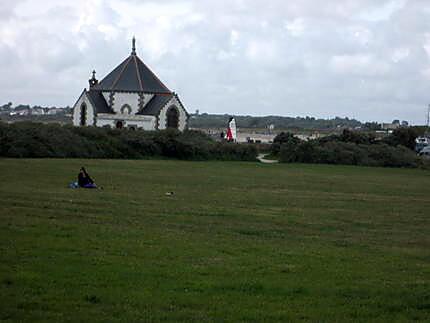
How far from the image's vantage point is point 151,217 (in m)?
19.7

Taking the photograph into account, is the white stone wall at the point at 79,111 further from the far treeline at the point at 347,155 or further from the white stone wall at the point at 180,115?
the far treeline at the point at 347,155

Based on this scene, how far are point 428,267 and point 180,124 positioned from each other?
67863mm

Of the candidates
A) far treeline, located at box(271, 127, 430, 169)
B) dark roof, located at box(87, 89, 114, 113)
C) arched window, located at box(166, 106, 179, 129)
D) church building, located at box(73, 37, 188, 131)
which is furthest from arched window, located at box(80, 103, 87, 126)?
far treeline, located at box(271, 127, 430, 169)

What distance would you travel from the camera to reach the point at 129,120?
258 ft

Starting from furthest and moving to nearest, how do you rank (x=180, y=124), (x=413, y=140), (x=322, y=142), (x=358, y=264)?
(x=413, y=140)
(x=180, y=124)
(x=322, y=142)
(x=358, y=264)

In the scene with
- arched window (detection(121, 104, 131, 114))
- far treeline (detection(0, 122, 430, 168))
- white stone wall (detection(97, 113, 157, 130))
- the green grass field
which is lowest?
the green grass field

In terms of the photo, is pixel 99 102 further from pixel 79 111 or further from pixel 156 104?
pixel 156 104

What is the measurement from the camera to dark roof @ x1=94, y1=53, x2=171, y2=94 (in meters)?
80.1

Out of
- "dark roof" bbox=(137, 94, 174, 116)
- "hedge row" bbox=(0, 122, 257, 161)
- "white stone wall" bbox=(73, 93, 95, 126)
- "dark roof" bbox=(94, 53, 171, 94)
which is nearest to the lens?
"hedge row" bbox=(0, 122, 257, 161)

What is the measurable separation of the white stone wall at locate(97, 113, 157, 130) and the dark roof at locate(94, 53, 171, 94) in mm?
2925

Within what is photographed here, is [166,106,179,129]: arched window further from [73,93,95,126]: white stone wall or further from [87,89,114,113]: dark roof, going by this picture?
[73,93,95,126]: white stone wall

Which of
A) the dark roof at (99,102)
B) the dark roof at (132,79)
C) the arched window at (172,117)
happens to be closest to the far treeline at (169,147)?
the arched window at (172,117)

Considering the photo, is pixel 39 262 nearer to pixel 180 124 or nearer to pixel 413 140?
pixel 180 124

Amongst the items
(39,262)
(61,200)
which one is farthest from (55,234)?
(61,200)
